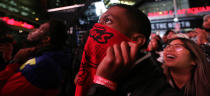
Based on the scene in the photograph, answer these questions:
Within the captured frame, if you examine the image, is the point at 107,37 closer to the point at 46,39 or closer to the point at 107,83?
the point at 107,83

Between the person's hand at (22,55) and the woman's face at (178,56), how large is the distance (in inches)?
73.6

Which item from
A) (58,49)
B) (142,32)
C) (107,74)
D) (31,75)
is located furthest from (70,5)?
(107,74)

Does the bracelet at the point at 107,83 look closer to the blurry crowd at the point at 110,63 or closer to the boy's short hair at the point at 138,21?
the blurry crowd at the point at 110,63

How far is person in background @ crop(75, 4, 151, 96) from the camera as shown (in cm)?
82

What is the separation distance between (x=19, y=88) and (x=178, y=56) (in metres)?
1.95

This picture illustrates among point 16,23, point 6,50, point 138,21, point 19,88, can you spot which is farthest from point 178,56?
point 16,23

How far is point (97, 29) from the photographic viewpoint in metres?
0.87

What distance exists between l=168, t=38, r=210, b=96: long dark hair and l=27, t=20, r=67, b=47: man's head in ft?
5.79

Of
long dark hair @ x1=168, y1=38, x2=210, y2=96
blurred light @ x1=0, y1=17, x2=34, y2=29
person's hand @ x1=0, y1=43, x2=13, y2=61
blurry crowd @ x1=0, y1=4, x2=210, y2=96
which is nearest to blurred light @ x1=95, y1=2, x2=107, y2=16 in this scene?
blurry crowd @ x1=0, y1=4, x2=210, y2=96

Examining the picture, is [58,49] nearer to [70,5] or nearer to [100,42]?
[70,5]

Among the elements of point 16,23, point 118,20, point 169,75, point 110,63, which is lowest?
point 169,75

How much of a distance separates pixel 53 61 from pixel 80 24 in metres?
0.98

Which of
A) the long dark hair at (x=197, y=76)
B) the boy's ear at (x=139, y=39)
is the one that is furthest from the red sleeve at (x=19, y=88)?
the long dark hair at (x=197, y=76)

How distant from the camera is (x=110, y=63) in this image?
2.05ft
